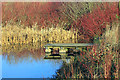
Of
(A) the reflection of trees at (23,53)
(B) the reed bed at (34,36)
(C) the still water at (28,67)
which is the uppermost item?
(B) the reed bed at (34,36)

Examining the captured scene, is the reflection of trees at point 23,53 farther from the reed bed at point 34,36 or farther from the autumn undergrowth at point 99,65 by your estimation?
Result: the autumn undergrowth at point 99,65

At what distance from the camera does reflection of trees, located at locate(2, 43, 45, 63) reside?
33.0ft

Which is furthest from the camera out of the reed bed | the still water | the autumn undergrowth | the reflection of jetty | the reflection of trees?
the reed bed

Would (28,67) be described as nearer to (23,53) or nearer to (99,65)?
(99,65)

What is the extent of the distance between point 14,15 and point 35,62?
484 inches

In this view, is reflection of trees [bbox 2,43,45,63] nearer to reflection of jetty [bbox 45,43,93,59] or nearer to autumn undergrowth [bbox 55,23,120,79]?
reflection of jetty [bbox 45,43,93,59]

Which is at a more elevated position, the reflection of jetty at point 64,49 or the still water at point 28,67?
the reflection of jetty at point 64,49

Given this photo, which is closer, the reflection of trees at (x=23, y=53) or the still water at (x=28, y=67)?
the still water at (x=28, y=67)

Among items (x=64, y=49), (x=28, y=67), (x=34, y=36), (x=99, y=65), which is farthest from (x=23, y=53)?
(x=99, y=65)

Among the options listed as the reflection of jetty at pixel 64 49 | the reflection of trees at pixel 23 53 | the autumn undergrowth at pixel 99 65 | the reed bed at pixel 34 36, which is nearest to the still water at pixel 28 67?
the reflection of trees at pixel 23 53

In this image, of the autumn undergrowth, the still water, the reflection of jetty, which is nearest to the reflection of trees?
the still water

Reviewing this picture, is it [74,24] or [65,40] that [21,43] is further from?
[74,24]

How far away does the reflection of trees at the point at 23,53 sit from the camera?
33.0 ft

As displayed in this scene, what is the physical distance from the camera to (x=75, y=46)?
11.1m
